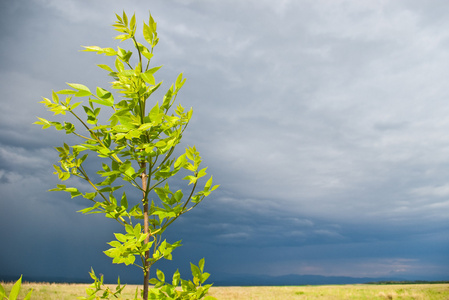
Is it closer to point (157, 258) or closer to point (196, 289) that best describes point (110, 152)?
point (157, 258)

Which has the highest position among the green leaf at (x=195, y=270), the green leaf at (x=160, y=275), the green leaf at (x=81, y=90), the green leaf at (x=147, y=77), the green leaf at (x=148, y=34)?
the green leaf at (x=148, y=34)

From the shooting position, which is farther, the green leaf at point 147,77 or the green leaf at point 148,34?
the green leaf at point 148,34

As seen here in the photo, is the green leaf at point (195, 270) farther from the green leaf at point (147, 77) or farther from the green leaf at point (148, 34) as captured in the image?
the green leaf at point (148, 34)

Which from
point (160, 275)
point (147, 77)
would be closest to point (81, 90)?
point (147, 77)

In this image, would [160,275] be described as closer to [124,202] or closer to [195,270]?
[195,270]

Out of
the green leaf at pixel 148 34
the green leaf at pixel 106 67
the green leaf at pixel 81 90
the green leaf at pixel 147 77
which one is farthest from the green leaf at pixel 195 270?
the green leaf at pixel 148 34

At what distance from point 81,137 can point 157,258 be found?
190 centimetres

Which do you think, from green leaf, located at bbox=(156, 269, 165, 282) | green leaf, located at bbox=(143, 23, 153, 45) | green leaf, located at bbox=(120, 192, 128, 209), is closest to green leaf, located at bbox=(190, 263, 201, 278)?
green leaf, located at bbox=(156, 269, 165, 282)

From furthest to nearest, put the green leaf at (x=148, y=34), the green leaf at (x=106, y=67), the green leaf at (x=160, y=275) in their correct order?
the green leaf at (x=160, y=275) < the green leaf at (x=106, y=67) < the green leaf at (x=148, y=34)

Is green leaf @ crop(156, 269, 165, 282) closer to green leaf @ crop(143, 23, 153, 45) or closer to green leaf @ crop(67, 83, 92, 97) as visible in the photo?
green leaf @ crop(67, 83, 92, 97)

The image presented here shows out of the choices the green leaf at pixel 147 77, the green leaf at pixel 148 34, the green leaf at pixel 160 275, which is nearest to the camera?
the green leaf at pixel 147 77

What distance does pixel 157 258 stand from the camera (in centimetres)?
384

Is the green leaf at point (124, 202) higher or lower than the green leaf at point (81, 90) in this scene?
lower

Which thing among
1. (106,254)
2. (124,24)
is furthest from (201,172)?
(124,24)
